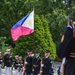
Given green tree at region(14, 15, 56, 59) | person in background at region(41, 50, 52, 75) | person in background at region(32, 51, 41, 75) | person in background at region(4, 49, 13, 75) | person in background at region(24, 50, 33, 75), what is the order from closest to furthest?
person in background at region(41, 50, 52, 75) < person in background at region(32, 51, 41, 75) < person in background at region(24, 50, 33, 75) < person in background at region(4, 49, 13, 75) < green tree at region(14, 15, 56, 59)

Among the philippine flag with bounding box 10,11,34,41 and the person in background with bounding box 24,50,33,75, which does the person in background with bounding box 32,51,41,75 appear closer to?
the person in background with bounding box 24,50,33,75

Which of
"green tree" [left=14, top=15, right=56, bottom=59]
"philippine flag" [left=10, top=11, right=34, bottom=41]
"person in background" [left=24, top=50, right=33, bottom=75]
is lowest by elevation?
"green tree" [left=14, top=15, right=56, bottom=59]

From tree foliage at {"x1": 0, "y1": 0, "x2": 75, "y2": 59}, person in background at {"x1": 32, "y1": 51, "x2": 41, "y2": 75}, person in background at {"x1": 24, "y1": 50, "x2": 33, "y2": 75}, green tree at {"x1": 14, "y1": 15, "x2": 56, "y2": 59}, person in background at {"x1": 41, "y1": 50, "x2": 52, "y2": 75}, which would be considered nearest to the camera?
person in background at {"x1": 41, "y1": 50, "x2": 52, "y2": 75}

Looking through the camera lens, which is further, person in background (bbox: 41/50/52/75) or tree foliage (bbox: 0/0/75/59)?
tree foliage (bbox: 0/0/75/59)

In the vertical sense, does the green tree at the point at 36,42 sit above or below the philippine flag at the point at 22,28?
below

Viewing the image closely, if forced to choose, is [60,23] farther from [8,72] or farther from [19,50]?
[8,72]

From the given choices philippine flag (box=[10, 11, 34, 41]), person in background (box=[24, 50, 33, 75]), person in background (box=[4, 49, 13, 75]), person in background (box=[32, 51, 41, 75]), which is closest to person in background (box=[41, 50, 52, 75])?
person in background (box=[32, 51, 41, 75])

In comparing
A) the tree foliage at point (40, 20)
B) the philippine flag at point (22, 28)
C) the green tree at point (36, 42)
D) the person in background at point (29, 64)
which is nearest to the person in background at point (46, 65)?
the person in background at point (29, 64)

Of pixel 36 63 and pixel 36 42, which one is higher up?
pixel 36 63

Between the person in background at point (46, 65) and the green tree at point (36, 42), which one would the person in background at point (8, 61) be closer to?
the person in background at point (46, 65)

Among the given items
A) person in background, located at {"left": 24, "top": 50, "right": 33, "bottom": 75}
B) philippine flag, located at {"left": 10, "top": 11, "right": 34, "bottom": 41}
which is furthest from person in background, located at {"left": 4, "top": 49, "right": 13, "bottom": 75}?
person in background, located at {"left": 24, "top": 50, "right": 33, "bottom": 75}

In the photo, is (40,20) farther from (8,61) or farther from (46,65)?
(46,65)

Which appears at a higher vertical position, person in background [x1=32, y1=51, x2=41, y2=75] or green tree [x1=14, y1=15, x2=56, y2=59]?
person in background [x1=32, y1=51, x2=41, y2=75]

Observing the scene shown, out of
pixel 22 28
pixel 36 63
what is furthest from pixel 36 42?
pixel 36 63
